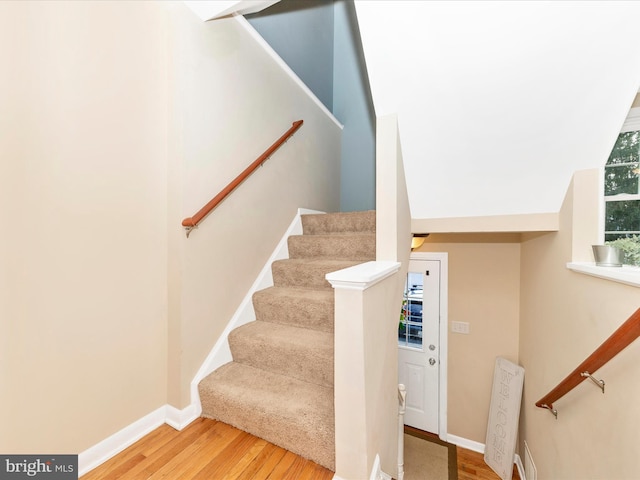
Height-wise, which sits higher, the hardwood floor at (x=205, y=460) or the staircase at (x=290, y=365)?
the staircase at (x=290, y=365)

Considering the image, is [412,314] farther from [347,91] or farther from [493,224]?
[347,91]

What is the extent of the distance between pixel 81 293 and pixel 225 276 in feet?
2.52

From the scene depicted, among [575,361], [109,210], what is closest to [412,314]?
[575,361]

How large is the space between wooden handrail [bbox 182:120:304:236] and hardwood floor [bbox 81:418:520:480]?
1.07 m

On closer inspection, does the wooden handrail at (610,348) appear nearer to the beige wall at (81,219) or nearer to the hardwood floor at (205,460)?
the hardwood floor at (205,460)

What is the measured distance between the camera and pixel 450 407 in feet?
11.1

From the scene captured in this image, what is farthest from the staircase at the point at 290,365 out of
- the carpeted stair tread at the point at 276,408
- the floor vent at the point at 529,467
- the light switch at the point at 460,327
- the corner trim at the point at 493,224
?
the floor vent at the point at 529,467

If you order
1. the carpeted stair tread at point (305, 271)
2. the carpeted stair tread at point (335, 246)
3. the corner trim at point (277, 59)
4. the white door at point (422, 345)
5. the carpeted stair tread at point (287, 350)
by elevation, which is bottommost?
the white door at point (422, 345)

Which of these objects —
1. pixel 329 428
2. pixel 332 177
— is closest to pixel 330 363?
pixel 329 428

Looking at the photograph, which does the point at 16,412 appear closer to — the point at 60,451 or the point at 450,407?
the point at 60,451

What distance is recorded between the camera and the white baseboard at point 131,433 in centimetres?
120

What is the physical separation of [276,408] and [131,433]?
71 centimetres

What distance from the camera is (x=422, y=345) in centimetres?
353

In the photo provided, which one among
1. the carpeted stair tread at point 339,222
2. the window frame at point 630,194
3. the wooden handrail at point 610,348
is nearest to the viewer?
the wooden handrail at point 610,348
